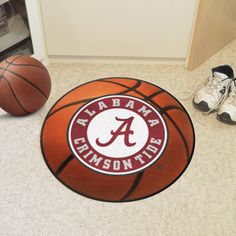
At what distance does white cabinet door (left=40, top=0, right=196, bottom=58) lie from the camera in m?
1.89

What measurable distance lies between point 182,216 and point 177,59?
976 millimetres

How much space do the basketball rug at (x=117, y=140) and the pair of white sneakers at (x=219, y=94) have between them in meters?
0.11

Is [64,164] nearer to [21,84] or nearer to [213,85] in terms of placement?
[21,84]

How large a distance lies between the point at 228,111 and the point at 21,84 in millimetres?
1019

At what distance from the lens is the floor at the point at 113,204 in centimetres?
151

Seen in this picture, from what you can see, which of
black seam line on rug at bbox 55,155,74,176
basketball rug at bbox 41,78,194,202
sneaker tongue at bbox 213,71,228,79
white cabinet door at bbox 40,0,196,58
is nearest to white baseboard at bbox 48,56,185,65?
white cabinet door at bbox 40,0,196,58

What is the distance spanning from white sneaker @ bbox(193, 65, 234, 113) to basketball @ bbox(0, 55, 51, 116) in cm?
79

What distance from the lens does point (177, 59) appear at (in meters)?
2.16

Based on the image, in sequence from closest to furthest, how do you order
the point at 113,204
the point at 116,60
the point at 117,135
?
1. the point at 113,204
2. the point at 117,135
3. the point at 116,60

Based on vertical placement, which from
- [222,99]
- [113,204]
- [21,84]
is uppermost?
[21,84]

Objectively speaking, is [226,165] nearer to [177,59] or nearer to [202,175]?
[202,175]

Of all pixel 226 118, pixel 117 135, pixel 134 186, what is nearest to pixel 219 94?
pixel 226 118

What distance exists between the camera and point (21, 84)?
1.71 m

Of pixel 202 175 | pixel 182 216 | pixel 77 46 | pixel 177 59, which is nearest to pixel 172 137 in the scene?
pixel 202 175
